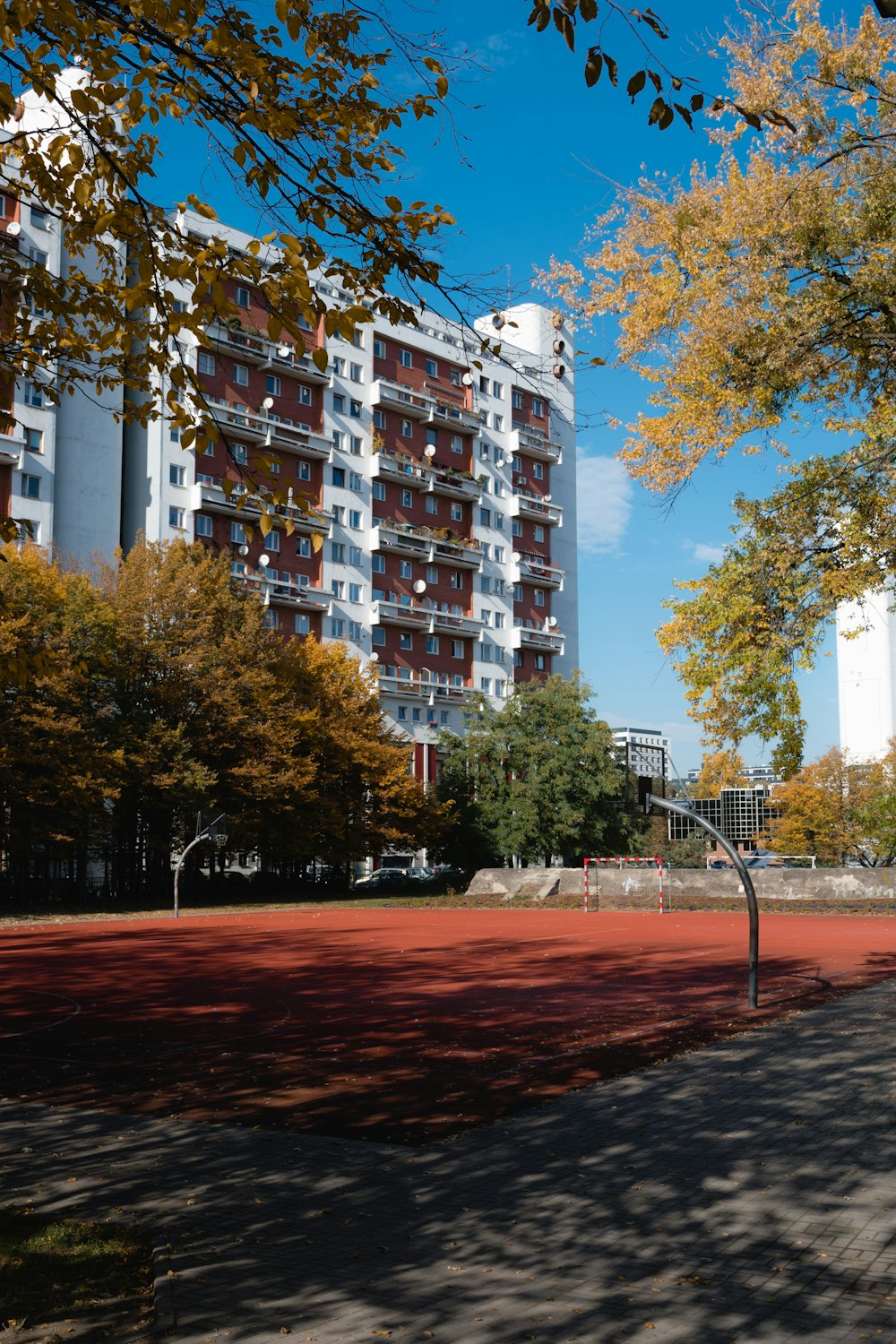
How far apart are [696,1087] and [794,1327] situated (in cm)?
488

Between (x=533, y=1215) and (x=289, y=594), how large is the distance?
63124 millimetres

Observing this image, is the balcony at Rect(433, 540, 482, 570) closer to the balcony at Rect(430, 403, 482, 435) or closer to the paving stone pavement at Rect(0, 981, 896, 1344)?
the balcony at Rect(430, 403, 482, 435)

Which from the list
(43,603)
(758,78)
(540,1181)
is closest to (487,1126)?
(540,1181)

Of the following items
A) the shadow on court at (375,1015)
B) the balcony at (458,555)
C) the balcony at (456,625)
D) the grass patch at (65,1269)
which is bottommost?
the shadow on court at (375,1015)

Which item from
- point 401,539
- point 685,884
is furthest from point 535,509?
point 685,884

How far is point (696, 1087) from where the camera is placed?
31.0 feet

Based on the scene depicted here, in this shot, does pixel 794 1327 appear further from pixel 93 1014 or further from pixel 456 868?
pixel 456 868

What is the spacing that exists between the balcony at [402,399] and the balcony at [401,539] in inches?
280

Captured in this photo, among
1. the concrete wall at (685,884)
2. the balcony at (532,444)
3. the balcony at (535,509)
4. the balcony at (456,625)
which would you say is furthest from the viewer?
the balcony at (535,509)

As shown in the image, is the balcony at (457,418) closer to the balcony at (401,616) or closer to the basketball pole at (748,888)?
the balcony at (401,616)

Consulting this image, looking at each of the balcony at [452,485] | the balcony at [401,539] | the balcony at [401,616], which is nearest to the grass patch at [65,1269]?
the balcony at [401,616]

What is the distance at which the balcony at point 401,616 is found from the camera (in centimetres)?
7350

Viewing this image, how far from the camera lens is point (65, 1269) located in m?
5.51

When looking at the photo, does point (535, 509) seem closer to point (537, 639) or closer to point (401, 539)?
point (537, 639)
